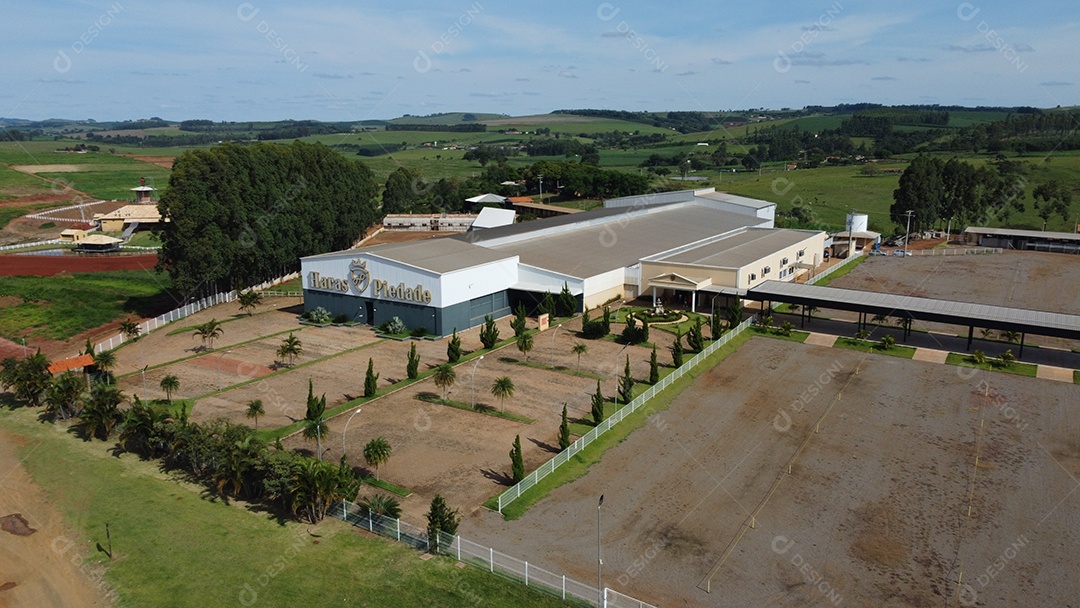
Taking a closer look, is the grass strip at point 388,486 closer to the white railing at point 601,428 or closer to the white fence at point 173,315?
the white railing at point 601,428

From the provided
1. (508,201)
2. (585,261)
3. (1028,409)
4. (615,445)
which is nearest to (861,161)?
(508,201)

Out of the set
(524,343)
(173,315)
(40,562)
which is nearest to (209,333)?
(173,315)

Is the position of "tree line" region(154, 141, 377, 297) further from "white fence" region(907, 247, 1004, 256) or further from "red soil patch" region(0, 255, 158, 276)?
"white fence" region(907, 247, 1004, 256)

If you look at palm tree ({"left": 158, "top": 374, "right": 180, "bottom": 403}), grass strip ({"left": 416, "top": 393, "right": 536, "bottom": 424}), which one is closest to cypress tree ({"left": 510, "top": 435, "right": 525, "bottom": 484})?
grass strip ({"left": 416, "top": 393, "right": 536, "bottom": 424})

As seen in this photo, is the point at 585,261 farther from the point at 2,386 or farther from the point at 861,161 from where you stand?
the point at 861,161

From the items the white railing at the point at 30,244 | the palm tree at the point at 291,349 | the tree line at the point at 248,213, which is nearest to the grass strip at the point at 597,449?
the palm tree at the point at 291,349
